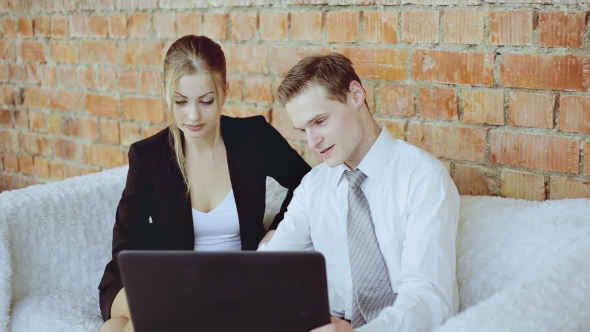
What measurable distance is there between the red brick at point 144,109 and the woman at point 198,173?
0.67 m

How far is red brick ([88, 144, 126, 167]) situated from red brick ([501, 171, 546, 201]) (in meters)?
1.66

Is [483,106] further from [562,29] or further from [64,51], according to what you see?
[64,51]

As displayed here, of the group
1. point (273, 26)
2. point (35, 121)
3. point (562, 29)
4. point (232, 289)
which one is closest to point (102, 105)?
point (35, 121)

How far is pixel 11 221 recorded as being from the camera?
199 cm

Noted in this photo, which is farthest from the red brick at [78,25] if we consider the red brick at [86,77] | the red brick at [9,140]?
the red brick at [9,140]

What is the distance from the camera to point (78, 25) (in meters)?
3.01

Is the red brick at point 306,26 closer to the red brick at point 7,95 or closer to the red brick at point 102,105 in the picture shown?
the red brick at point 102,105

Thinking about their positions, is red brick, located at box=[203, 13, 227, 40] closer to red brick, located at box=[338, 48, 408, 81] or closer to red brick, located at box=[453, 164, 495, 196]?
red brick, located at box=[338, 48, 408, 81]

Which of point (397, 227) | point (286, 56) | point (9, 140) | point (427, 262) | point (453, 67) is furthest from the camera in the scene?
point (9, 140)

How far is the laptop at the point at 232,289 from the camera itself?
3.63 ft

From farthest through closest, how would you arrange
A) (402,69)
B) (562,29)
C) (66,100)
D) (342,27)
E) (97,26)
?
(66,100) → (97,26) → (342,27) → (402,69) → (562,29)

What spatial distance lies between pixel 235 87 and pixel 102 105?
762mm

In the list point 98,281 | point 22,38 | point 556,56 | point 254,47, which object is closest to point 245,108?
point 254,47

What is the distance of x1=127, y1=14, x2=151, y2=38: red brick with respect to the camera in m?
2.73
